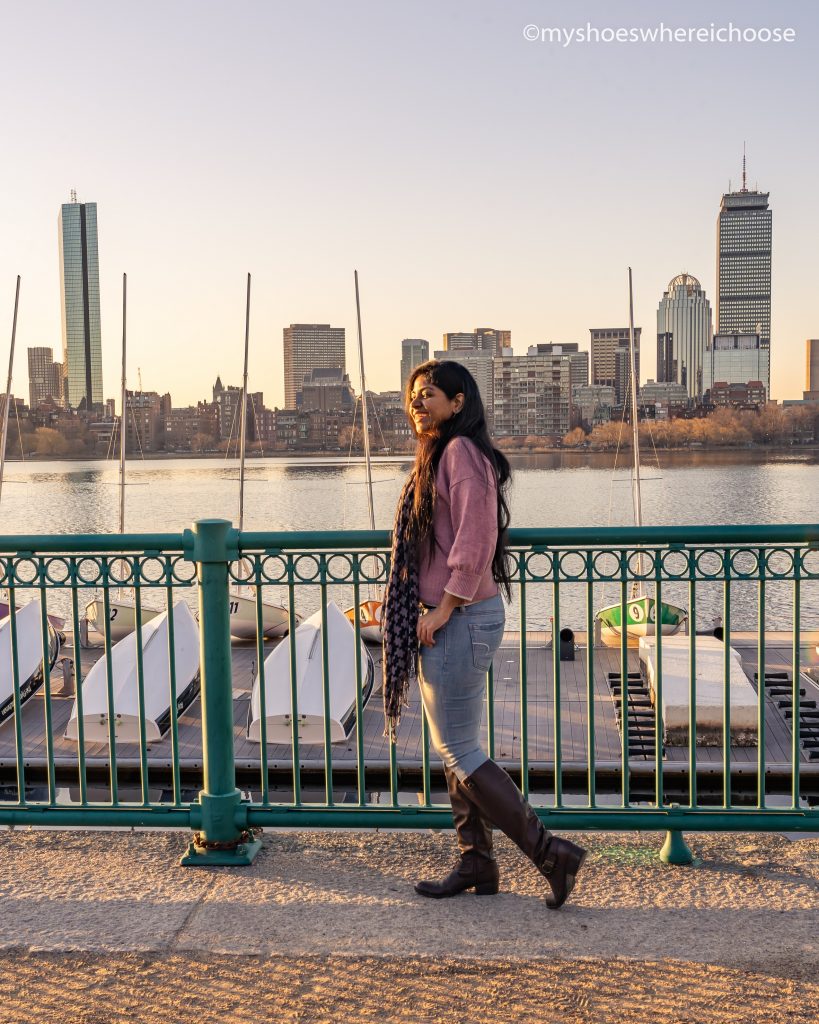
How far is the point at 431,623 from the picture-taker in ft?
11.8

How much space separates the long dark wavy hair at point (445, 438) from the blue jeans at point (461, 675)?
14 centimetres

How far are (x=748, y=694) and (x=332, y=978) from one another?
21270 mm

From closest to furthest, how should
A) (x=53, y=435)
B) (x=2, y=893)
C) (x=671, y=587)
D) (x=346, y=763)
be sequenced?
(x=2, y=893)
(x=346, y=763)
(x=671, y=587)
(x=53, y=435)

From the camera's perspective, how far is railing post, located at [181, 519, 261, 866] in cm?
430

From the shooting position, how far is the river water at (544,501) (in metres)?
47.6

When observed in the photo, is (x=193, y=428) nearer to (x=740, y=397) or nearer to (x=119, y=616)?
(x=740, y=397)

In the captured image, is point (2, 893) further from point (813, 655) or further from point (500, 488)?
point (813, 655)

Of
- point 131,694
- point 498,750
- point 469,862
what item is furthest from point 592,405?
point 469,862

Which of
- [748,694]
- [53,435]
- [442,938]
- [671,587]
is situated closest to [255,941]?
[442,938]

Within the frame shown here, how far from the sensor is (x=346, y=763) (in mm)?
22203

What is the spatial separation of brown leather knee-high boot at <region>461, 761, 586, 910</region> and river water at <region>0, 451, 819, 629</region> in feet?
114

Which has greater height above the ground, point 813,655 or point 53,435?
point 53,435

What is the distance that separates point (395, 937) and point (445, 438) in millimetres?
1671

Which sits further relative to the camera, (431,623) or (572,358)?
(572,358)
